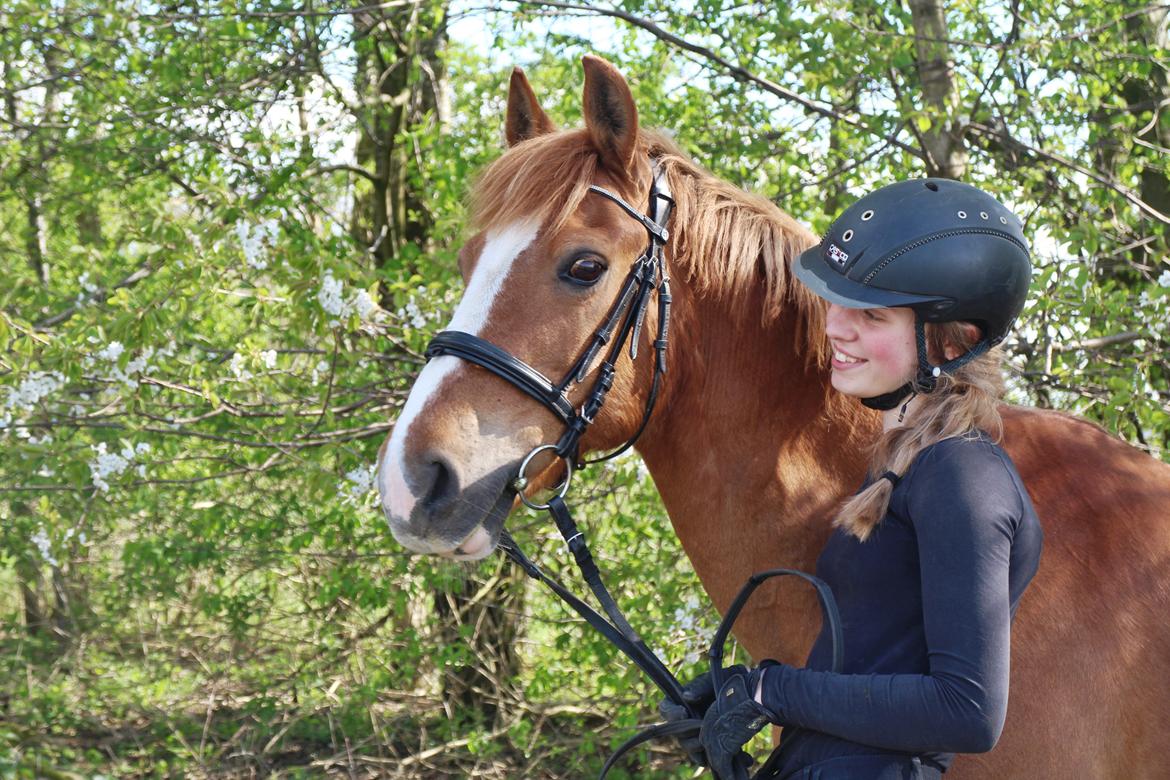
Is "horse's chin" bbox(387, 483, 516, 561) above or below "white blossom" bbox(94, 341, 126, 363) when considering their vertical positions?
above

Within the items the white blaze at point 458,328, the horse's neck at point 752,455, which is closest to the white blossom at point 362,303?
the white blaze at point 458,328

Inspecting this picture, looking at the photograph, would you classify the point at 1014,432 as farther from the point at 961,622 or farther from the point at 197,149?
the point at 197,149

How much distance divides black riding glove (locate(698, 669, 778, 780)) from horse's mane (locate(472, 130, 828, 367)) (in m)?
0.77

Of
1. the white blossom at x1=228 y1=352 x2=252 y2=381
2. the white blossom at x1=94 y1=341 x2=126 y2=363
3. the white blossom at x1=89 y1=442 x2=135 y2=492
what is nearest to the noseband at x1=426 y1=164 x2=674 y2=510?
the white blossom at x1=94 y1=341 x2=126 y2=363

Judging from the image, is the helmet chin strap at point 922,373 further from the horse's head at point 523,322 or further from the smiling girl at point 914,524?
the horse's head at point 523,322

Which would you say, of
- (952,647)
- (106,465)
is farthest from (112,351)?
(952,647)

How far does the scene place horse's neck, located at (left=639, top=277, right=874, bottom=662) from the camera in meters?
2.12

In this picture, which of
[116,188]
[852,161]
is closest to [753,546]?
[852,161]

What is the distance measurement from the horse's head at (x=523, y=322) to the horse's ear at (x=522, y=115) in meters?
0.32

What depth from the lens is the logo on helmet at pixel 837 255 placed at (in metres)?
1.91

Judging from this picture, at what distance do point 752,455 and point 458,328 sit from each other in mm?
686

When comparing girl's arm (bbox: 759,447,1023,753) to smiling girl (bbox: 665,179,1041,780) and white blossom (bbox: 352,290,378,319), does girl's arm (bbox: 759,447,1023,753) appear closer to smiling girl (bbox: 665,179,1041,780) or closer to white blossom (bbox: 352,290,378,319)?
smiling girl (bbox: 665,179,1041,780)

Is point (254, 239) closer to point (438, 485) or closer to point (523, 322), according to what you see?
point (523, 322)

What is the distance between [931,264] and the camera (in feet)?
5.93
